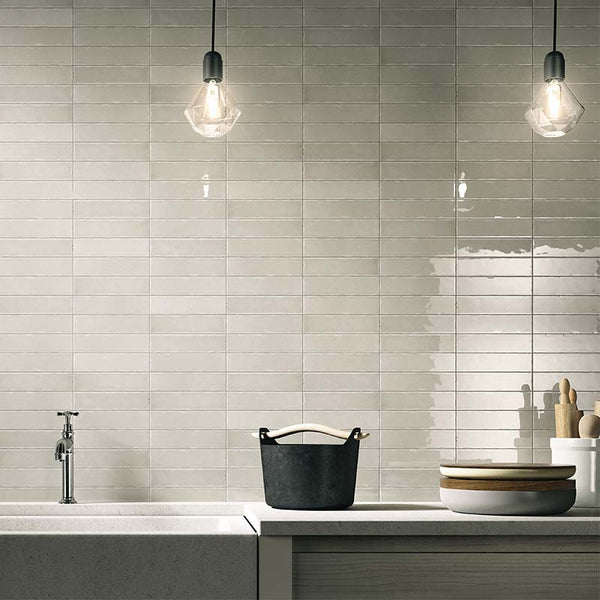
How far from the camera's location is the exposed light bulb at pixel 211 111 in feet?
7.63

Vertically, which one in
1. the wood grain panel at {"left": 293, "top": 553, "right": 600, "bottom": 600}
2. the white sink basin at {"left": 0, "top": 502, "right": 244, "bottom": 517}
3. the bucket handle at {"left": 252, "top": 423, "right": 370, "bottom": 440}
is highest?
the bucket handle at {"left": 252, "top": 423, "right": 370, "bottom": 440}

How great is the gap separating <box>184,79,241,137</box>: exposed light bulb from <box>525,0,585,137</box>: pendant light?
2.41 feet

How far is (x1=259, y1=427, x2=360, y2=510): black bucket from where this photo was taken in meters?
2.24

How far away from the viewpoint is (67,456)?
2.47 metres

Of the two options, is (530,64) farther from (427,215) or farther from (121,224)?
(121,224)

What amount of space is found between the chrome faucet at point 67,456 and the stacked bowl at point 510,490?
976 millimetres

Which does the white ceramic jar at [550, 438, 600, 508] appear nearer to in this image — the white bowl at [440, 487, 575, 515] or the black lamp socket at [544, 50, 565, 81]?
the white bowl at [440, 487, 575, 515]

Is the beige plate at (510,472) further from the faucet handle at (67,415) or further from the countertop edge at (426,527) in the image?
the faucet handle at (67,415)

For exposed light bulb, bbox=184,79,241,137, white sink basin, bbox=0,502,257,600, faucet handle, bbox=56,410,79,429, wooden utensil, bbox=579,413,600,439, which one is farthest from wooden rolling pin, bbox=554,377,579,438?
faucet handle, bbox=56,410,79,429

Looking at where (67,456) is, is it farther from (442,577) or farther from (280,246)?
(442,577)

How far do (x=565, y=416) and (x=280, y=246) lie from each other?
86 centimetres

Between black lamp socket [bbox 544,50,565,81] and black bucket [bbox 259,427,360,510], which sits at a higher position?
black lamp socket [bbox 544,50,565,81]

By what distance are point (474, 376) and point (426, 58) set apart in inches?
34.5

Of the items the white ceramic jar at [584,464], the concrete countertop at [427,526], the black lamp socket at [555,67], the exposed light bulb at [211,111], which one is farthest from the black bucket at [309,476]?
the black lamp socket at [555,67]
